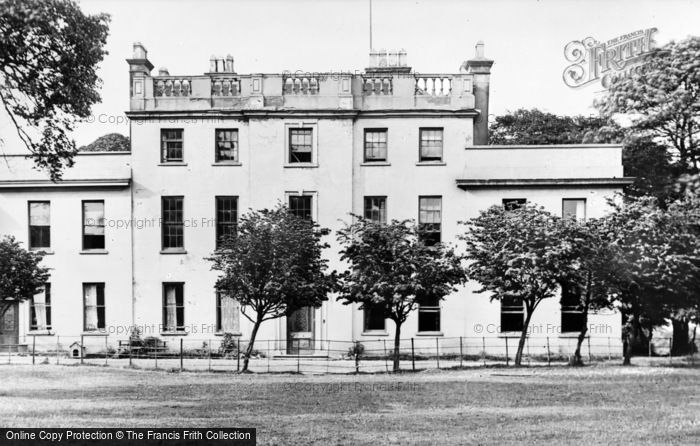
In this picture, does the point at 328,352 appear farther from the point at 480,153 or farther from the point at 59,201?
the point at 59,201

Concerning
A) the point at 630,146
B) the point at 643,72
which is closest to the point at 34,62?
the point at 643,72

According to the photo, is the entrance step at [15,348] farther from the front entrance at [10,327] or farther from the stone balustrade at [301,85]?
the stone balustrade at [301,85]

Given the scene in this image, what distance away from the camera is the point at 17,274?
2448cm

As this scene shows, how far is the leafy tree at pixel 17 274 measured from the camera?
24.2 m

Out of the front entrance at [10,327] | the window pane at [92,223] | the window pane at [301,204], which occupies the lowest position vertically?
the front entrance at [10,327]

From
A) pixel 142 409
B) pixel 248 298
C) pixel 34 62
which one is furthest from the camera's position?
pixel 248 298

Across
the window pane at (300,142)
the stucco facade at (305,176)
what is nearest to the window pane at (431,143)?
the stucco facade at (305,176)

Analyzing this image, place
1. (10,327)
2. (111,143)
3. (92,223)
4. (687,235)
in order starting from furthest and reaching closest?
(111,143) < (10,327) < (92,223) < (687,235)

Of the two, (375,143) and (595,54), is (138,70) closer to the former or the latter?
(375,143)

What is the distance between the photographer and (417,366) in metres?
26.5

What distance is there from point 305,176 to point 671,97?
46.4 feet

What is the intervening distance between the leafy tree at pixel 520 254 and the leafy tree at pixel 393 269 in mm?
1104

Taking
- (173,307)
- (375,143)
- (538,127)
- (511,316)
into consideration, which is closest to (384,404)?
(511,316)

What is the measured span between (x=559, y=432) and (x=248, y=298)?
41.6 ft
